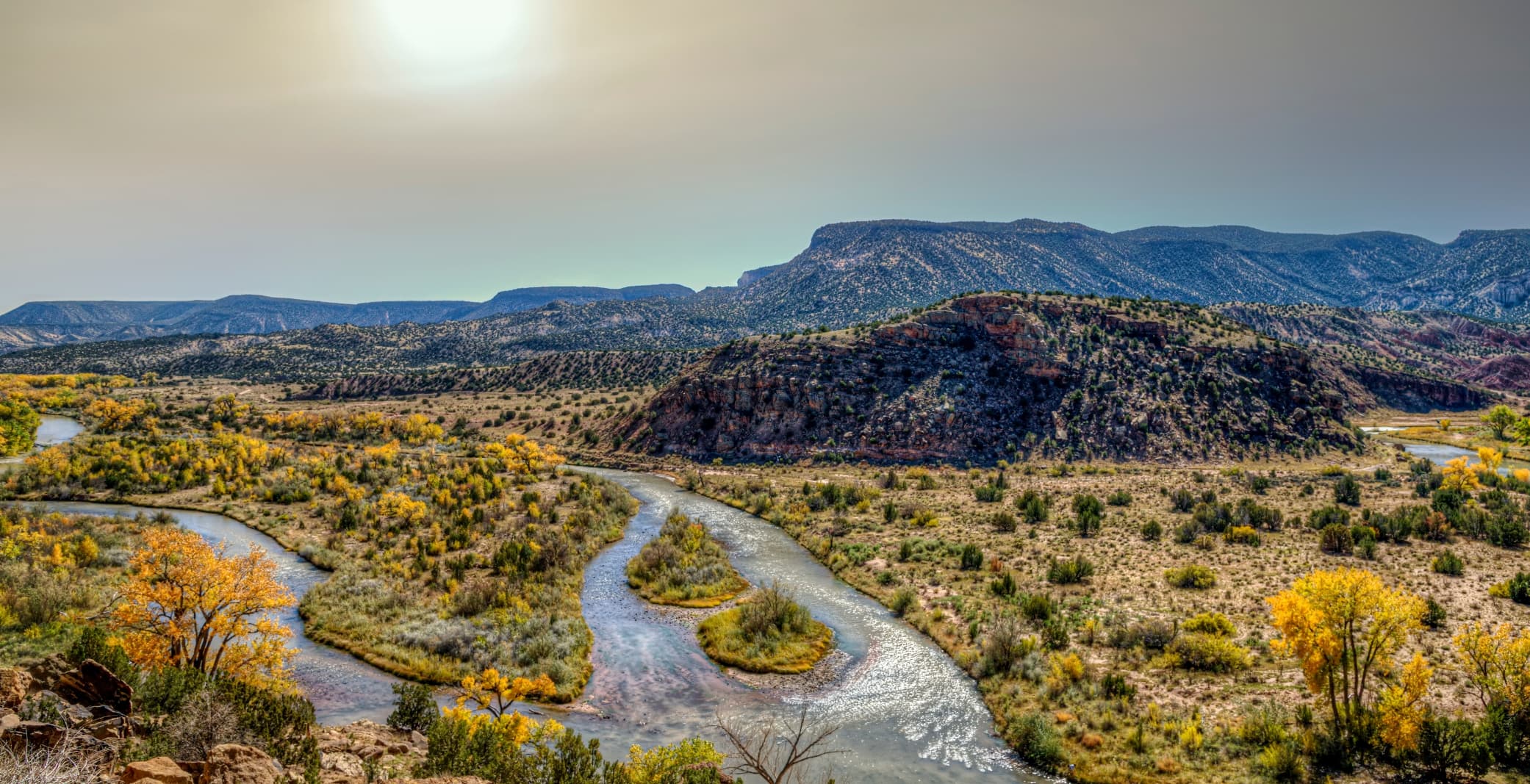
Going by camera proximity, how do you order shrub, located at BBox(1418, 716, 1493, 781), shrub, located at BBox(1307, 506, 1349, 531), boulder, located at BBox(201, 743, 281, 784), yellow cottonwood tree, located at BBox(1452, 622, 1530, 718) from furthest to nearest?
shrub, located at BBox(1307, 506, 1349, 531)
yellow cottonwood tree, located at BBox(1452, 622, 1530, 718)
shrub, located at BBox(1418, 716, 1493, 781)
boulder, located at BBox(201, 743, 281, 784)

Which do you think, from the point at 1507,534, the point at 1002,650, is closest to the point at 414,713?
the point at 1002,650

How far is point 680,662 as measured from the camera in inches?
968

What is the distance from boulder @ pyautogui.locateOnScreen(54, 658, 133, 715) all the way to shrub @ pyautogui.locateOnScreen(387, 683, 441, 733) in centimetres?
580

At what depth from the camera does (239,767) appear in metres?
10.2

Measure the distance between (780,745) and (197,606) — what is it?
17653 mm

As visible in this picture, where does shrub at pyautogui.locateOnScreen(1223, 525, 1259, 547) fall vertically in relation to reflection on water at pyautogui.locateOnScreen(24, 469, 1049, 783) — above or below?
above

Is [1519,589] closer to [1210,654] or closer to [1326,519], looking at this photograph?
[1326,519]

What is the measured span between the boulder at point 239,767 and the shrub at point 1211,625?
2707 centimetres

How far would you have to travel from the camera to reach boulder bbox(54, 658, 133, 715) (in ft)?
43.9

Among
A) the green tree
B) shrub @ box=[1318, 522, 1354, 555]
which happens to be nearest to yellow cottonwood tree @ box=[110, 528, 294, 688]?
shrub @ box=[1318, 522, 1354, 555]

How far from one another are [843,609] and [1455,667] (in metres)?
20.0

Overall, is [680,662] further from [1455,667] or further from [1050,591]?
[1455,667]

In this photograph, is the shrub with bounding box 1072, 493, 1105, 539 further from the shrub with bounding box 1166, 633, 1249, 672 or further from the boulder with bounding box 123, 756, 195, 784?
the boulder with bounding box 123, 756, 195, 784

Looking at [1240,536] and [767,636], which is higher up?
[1240,536]
